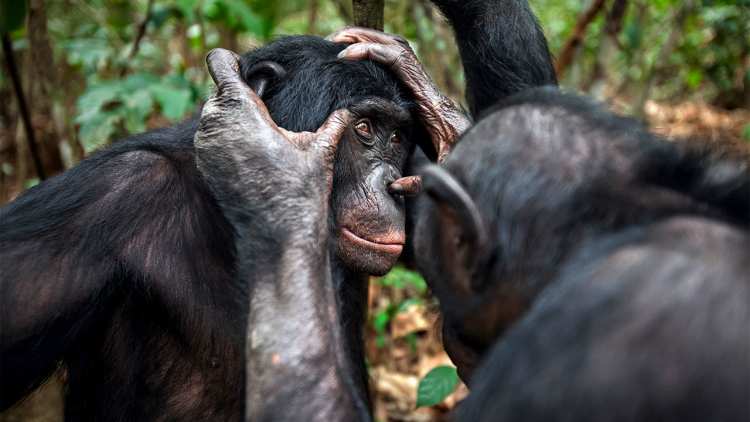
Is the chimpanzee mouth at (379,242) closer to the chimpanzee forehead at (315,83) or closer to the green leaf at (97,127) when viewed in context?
the chimpanzee forehead at (315,83)

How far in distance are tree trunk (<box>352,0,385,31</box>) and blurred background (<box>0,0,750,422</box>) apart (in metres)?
0.95

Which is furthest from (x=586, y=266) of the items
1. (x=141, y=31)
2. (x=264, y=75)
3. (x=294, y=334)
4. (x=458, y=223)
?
(x=141, y=31)

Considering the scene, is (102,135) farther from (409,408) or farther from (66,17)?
(66,17)

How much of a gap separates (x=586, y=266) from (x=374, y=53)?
1979 mm

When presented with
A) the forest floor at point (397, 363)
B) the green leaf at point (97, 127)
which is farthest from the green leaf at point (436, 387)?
the green leaf at point (97, 127)

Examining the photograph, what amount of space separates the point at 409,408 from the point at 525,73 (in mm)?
2560

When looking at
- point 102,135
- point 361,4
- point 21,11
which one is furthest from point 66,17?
point 361,4

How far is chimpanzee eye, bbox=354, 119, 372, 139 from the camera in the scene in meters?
3.68

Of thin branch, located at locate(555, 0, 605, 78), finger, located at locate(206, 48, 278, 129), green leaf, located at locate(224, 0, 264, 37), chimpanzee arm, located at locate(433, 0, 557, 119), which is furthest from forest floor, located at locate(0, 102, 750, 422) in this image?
green leaf, located at locate(224, 0, 264, 37)

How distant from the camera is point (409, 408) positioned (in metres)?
5.67

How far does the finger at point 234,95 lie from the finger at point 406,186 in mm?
674

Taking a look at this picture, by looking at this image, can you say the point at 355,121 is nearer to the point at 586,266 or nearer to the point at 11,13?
the point at 11,13

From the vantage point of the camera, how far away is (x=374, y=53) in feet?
12.3

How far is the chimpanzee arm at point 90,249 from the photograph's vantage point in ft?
10.1
